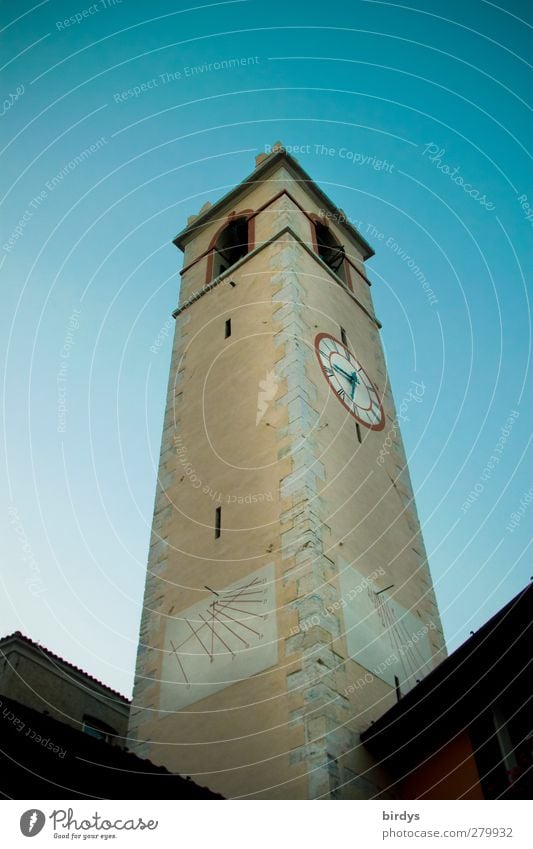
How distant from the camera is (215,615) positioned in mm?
10125

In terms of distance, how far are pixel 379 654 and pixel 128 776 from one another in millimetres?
4183

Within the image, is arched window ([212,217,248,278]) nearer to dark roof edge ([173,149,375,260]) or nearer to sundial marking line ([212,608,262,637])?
dark roof edge ([173,149,375,260])

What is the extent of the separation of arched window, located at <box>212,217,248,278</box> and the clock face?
4.14 m

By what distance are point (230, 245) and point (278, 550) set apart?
10.1m

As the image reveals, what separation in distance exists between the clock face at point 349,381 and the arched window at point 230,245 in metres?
4.14

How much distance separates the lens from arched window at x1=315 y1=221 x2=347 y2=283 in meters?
18.2

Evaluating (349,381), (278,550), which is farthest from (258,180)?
(278,550)

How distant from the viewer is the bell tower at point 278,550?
28.2 ft

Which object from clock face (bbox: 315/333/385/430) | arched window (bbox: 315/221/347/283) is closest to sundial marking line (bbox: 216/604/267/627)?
clock face (bbox: 315/333/385/430)

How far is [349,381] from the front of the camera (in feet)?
45.5

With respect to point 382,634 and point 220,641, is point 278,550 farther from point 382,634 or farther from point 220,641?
point 382,634

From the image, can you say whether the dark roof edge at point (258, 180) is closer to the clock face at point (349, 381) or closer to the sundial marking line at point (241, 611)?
the clock face at point (349, 381)
